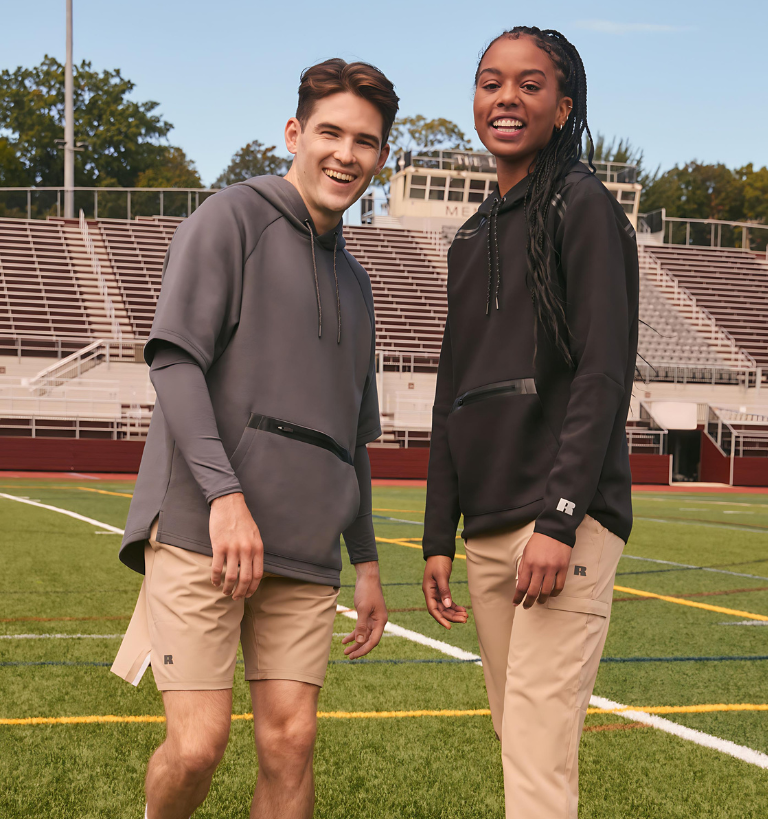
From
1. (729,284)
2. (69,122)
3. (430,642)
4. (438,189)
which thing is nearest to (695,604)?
(430,642)

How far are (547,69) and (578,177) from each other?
290 mm

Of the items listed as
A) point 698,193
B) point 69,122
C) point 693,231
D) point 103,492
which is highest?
point 698,193

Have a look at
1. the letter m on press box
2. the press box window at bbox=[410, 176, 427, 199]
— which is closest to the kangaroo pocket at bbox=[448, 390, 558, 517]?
the letter m on press box

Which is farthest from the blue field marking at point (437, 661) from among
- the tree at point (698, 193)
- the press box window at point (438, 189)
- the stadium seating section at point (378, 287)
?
the tree at point (698, 193)

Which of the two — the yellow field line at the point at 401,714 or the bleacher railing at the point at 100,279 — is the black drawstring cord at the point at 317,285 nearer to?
the yellow field line at the point at 401,714

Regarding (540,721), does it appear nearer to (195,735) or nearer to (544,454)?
(544,454)

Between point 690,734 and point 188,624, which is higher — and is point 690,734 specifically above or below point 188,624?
below

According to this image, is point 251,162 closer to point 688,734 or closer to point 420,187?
point 420,187

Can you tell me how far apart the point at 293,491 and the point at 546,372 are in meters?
0.62

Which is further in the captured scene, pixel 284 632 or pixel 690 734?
pixel 690 734

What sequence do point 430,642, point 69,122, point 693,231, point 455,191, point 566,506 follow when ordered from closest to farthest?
point 566,506 → point 430,642 → point 69,122 → point 455,191 → point 693,231

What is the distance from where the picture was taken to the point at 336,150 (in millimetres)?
2279

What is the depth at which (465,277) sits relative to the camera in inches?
91.0

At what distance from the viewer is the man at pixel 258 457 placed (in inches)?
80.3
